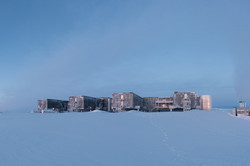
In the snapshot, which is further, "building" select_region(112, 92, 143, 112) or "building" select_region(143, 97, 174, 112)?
"building" select_region(143, 97, 174, 112)

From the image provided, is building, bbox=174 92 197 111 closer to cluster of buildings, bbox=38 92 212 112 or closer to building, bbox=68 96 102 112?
cluster of buildings, bbox=38 92 212 112

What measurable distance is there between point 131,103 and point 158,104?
64.6ft

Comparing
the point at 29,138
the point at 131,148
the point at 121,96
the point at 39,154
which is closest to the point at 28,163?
the point at 39,154

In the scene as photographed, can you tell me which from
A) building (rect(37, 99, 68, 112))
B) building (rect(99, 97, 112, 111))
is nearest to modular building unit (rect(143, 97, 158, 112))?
building (rect(99, 97, 112, 111))

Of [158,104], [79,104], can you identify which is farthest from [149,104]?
[79,104]

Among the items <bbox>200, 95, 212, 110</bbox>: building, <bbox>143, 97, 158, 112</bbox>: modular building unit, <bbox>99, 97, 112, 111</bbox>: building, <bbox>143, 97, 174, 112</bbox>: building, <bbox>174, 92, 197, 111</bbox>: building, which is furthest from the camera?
<bbox>99, 97, 112, 111</bbox>: building

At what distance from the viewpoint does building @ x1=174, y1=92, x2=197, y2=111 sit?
6419cm

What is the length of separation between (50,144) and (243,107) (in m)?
41.5

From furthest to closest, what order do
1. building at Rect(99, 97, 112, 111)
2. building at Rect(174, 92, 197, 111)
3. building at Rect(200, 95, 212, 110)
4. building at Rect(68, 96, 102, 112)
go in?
building at Rect(99, 97, 112, 111), building at Rect(68, 96, 102, 112), building at Rect(200, 95, 212, 110), building at Rect(174, 92, 197, 111)

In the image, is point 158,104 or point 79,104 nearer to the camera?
point 79,104

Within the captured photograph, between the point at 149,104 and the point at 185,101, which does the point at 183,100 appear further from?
the point at 149,104

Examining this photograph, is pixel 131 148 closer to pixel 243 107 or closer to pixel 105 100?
pixel 243 107

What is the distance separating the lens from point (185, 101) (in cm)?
6444

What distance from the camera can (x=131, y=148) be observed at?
35.3 ft
